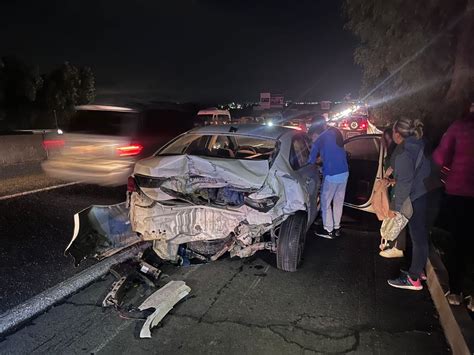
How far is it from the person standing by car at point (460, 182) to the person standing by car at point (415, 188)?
0.34 m

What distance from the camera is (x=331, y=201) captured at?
5.55 metres

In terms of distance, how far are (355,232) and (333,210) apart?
26.8 inches

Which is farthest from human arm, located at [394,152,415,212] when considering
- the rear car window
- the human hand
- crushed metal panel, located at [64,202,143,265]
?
the rear car window

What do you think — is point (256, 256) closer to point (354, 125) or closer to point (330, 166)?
point (330, 166)

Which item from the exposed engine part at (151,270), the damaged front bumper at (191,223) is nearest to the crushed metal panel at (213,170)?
the damaged front bumper at (191,223)

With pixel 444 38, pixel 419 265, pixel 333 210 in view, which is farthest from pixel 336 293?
pixel 444 38

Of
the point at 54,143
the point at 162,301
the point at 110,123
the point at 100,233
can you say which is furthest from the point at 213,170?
the point at 54,143

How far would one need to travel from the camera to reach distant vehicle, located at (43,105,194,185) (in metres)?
7.62

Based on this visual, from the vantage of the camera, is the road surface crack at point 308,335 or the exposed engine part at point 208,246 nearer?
the road surface crack at point 308,335

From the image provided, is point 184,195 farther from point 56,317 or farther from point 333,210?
point 333,210

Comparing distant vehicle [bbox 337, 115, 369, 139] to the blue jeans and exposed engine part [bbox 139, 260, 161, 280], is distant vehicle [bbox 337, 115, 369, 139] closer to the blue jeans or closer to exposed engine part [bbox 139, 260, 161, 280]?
the blue jeans

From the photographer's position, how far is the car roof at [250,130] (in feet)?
16.1

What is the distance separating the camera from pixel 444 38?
12.7 meters

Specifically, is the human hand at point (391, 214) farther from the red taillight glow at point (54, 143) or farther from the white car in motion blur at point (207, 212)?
the red taillight glow at point (54, 143)
